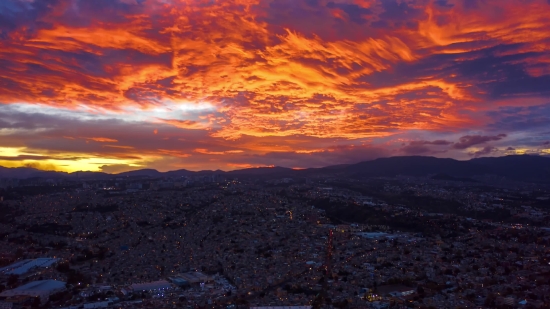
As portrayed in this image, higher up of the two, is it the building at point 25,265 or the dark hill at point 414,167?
the dark hill at point 414,167

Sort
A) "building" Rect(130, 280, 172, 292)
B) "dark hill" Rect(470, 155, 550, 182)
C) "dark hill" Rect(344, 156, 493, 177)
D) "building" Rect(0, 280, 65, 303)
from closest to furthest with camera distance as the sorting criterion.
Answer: "building" Rect(0, 280, 65, 303)
"building" Rect(130, 280, 172, 292)
"dark hill" Rect(470, 155, 550, 182)
"dark hill" Rect(344, 156, 493, 177)

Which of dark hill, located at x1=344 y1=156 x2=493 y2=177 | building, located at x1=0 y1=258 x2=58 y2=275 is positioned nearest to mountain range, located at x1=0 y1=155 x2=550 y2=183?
dark hill, located at x1=344 y1=156 x2=493 y2=177

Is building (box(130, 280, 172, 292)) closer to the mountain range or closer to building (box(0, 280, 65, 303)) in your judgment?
building (box(0, 280, 65, 303))

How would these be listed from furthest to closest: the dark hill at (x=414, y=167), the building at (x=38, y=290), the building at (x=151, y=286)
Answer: the dark hill at (x=414, y=167) < the building at (x=151, y=286) < the building at (x=38, y=290)

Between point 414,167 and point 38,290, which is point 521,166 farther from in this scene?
point 38,290

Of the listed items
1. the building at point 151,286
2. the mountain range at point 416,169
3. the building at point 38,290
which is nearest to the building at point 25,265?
the building at point 38,290

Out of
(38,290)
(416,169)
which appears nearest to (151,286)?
(38,290)

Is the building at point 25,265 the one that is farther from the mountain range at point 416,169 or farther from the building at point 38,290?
the mountain range at point 416,169
